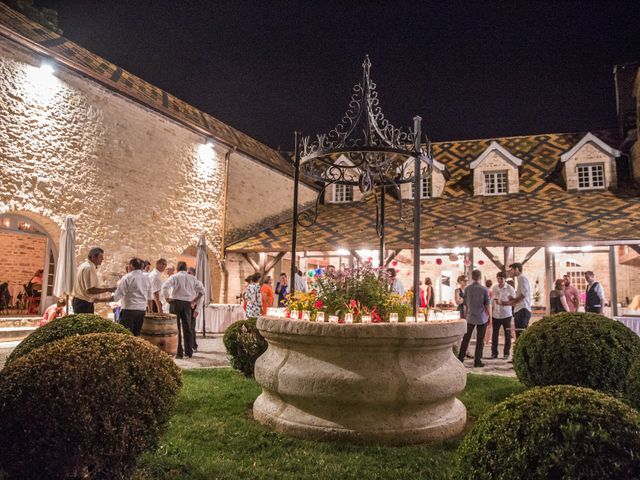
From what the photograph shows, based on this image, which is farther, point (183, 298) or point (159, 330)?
point (183, 298)

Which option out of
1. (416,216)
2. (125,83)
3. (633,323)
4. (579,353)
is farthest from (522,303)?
(125,83)

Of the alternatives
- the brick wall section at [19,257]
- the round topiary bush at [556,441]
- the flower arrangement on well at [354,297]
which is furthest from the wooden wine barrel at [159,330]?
the brick wall section at [19,257]

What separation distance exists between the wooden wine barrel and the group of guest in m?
0.31

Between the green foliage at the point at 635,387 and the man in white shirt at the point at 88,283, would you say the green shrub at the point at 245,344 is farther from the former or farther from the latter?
the green foliage at the point at 635,387

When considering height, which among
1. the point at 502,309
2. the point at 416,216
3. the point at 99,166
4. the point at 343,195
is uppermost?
the point at 343,195

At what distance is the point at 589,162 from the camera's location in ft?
51.5

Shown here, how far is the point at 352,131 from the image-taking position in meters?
5.26

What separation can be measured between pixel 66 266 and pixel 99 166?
3075mm

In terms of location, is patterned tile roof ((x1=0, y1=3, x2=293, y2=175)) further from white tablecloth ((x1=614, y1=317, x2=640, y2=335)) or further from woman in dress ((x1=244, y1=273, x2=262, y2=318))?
white tablecloth ((x1=614, y1=317, x2=640, y2=335))

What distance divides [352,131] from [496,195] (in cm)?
1274

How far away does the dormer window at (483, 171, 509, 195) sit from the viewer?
16859mm

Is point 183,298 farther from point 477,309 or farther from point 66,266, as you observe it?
point 477,309

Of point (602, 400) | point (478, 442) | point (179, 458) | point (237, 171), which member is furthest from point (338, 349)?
point (237, 171)

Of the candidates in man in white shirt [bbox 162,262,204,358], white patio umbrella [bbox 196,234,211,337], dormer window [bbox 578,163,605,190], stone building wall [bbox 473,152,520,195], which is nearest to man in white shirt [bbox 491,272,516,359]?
man in white shirt [bbox 162,262,204,358]
